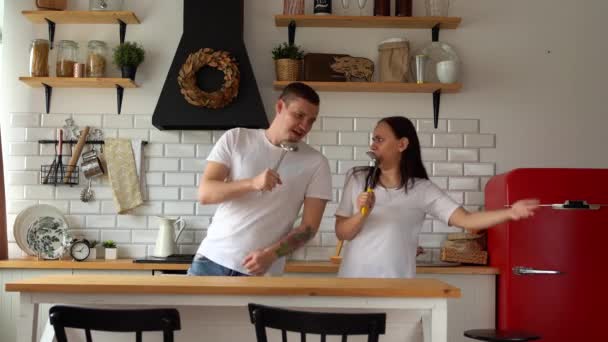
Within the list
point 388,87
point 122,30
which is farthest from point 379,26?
point 122,30

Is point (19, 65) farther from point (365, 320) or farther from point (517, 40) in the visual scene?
point (365, 320)

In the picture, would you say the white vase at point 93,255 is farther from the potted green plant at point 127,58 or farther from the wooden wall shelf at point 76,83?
the potted green plant at point 127,58

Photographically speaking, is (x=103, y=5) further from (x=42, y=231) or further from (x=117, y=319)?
(x=117, y=319)

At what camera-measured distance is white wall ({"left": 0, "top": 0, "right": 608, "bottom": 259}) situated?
5.27 meters

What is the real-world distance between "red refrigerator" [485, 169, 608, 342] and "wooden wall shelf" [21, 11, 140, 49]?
266 centimetres

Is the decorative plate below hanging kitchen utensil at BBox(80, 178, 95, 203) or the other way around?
below

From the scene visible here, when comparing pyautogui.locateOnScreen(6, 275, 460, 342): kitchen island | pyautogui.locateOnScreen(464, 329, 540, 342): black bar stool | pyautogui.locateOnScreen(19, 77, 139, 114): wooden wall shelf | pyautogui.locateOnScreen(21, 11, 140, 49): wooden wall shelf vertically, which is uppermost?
pyautogui.locateOnScreen(21, 11, 140, 49): wooden wall shelf

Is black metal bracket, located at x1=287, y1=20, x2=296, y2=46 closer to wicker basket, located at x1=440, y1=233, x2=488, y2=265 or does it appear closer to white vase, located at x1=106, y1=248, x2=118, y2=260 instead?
wicker basket, located at x1=440, y1=233, x2=488, y2=265

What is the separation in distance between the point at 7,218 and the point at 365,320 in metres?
3.46

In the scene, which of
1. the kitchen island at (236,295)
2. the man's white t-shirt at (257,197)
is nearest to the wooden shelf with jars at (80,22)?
the man's white t-shirt at (257,197)

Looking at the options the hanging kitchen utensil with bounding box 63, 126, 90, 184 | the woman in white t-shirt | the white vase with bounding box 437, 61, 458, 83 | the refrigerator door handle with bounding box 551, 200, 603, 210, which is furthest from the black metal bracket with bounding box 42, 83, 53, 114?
the refrigerator door handle with bounding box 551, 200, 603, 210

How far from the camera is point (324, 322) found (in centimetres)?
245

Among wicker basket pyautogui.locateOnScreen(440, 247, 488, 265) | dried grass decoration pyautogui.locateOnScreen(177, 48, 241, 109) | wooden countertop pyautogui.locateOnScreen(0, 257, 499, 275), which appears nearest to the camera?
wooden countertop pyautogui.locateOnScreen(0, 257, 499, 275)

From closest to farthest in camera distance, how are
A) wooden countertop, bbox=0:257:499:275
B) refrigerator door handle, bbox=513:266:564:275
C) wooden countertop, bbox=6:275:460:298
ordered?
1. wooden countertop, bbox=6:275:460:298
2. refrigerator door handle, bbox=513:266:564:275
3. wooden countertop, bbox=0:257:499:275
